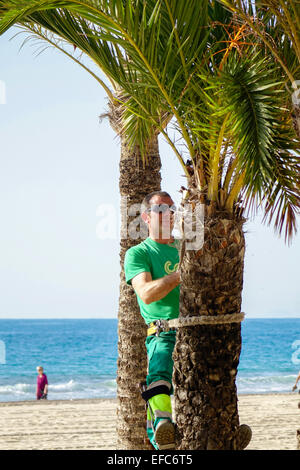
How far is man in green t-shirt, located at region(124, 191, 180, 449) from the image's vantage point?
4.60 metres

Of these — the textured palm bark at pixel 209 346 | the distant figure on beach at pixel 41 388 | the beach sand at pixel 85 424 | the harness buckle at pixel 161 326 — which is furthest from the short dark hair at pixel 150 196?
the distant figure on beach at pixel 41 388

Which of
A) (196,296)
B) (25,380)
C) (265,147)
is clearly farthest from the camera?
(25,380)

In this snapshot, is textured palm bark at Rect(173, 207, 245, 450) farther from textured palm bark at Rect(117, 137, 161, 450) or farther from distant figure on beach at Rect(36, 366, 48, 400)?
distant figure on beach at Rect(36, 366, 48, 400)

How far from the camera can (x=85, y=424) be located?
12.1 m

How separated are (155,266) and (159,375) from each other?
833 millimetres

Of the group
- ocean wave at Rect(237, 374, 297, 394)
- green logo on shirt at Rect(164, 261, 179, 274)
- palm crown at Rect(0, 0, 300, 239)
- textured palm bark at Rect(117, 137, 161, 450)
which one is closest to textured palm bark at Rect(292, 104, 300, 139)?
palm crown at Rect(0, 0, 300, 239)

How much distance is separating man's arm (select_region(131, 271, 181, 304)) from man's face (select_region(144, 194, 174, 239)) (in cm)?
38

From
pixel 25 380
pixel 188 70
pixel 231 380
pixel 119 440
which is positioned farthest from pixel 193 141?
pixel 25 380

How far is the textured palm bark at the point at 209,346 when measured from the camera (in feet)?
16.0

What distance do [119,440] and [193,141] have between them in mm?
3543

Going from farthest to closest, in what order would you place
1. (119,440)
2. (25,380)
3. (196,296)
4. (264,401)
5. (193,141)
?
(25,380) < (264,401) < (119,440) < (193,141) < (196,296)

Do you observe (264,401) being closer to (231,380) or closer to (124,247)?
(124,247)

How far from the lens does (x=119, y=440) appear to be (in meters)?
6.94

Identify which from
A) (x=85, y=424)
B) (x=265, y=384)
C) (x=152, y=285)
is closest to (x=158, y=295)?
(x=152, y=285)
